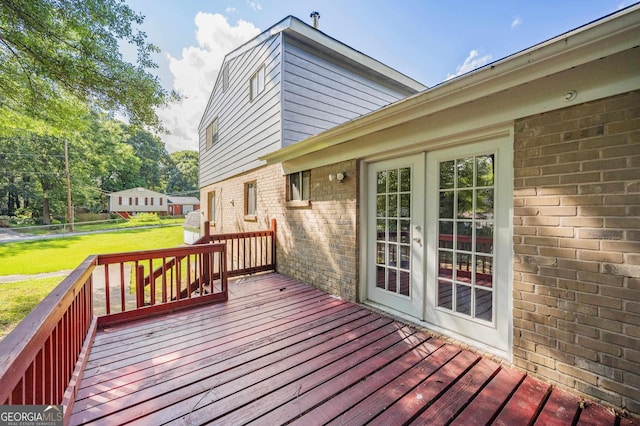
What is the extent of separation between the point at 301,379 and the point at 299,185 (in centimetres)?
349

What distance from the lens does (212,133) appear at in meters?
10.2

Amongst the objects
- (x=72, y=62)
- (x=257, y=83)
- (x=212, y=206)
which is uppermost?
(x=257, y=83)

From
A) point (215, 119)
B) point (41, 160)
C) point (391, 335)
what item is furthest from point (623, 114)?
point (41, 160)

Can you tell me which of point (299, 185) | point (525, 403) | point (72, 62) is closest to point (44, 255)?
point (72, 62)

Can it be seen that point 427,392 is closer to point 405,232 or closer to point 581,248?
point 581,248

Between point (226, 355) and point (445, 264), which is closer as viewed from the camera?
point (226, 355)

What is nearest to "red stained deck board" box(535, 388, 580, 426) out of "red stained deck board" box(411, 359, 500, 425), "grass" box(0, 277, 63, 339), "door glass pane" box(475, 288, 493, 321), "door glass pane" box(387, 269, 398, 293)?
"red stained deck board" box(411, 359, 500, 425)

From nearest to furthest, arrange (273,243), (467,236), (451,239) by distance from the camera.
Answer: (467,236) → (451,239) → (273,243)

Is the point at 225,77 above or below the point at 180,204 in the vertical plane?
above

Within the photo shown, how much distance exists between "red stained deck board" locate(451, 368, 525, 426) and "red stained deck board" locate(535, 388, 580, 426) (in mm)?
198

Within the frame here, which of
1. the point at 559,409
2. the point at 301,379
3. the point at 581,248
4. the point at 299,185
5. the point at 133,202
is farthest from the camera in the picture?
the point at 133,202

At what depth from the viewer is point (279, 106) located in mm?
5508

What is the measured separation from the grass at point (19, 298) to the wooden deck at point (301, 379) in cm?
319

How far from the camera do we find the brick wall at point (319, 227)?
12.5 ft
